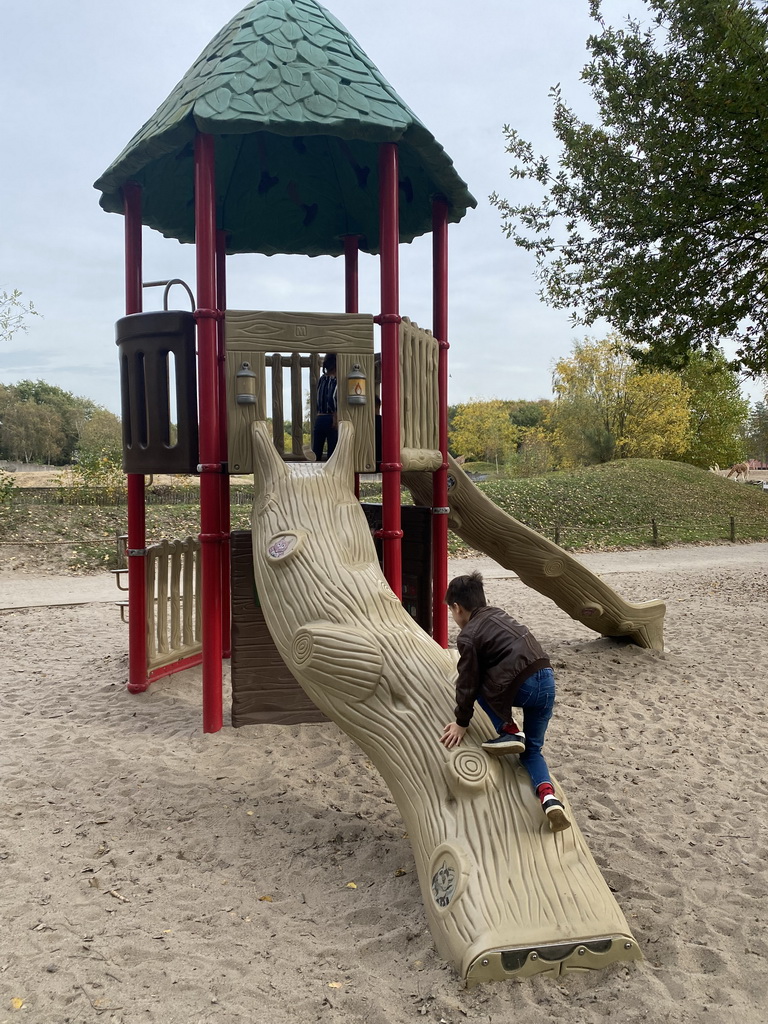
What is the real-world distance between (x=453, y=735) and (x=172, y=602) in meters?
4.47

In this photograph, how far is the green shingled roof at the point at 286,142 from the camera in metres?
4.82

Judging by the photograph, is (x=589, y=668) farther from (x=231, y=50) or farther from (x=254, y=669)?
(x=231, y=50)

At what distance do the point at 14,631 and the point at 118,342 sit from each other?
4.82 meters

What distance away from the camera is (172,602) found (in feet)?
22.8

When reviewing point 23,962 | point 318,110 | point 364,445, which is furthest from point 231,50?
point 23,962

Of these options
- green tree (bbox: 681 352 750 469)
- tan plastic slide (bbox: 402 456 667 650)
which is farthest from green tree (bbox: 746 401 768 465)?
tan plastic slide (bbox: 402 456 667 650)

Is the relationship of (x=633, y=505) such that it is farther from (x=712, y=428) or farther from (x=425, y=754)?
(x=425, y=754)

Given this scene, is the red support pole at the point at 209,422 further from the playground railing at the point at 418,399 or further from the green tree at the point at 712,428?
the green tree at the point at 712,428

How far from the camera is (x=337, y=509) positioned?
179 inches

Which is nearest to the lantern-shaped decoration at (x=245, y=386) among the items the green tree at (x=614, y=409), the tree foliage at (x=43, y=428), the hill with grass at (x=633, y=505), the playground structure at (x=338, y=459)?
the playground structure at (x=338, y=459)

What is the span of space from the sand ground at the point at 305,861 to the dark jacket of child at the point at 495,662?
3.23ft

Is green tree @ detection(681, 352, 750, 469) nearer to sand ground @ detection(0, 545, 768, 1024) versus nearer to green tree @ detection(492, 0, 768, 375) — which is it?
green tree @ detection(492, 0, 768, 375)

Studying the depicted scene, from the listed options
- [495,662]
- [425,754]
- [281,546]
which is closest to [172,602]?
[281,546]

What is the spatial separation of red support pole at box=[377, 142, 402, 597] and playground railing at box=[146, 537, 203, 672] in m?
2.51
